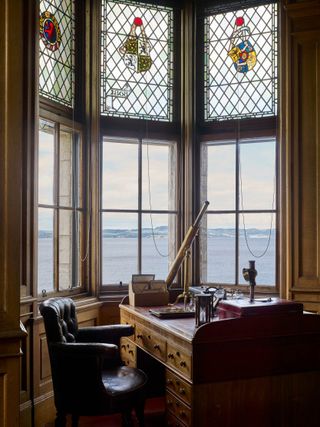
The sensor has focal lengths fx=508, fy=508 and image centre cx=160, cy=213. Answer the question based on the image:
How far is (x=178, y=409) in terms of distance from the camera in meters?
2.88

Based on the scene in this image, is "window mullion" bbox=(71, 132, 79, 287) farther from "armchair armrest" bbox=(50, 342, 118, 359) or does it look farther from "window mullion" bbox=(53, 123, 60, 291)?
"armchair armrest" bbox=(50, 342, 118, 359)

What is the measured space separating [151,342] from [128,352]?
1.95 feet

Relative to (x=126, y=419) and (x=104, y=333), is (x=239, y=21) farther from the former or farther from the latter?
(x=126, y=419)

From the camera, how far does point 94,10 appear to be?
14.0ft

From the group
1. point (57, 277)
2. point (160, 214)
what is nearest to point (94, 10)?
point (160, 214)

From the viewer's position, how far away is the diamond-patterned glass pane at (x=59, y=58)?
12.6ft

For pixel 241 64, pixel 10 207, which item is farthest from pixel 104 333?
pixel 241 64

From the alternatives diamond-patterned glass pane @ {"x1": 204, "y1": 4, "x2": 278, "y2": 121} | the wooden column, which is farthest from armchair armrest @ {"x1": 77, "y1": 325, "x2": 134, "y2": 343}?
diamond-patterned glass pane @ {"x1": 204, "y1": 4, "x2": 278, "y2": 121}

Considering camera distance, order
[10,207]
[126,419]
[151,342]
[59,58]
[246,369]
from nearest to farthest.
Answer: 1. [10,207]
2. [246,369]
3. [126,419]
4. [151,342]
5. [59,58]

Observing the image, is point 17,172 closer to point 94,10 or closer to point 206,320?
point 206,320

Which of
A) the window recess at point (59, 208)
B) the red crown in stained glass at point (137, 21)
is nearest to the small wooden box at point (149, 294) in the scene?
the window recess at point (59, 208)

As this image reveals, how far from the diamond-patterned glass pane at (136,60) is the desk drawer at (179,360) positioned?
2.18m

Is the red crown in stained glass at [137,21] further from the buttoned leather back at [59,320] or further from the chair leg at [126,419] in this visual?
the chair leg at [126,419]

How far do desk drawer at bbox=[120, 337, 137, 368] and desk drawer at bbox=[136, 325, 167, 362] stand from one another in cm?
20
